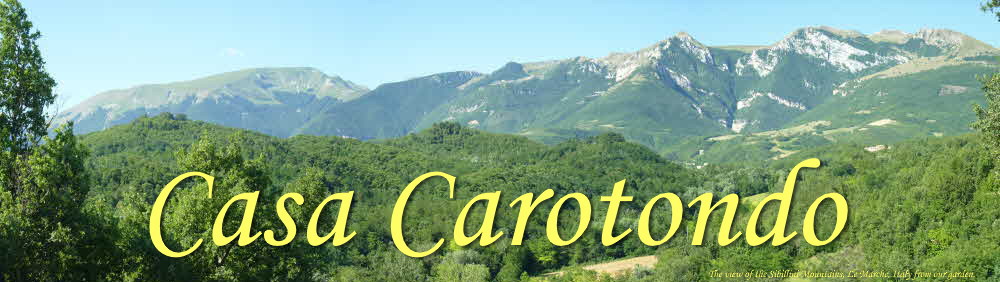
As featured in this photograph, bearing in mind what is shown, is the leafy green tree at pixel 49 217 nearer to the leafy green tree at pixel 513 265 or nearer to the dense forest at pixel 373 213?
the dense forest at pixel 373 213

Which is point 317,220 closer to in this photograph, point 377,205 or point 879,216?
point 879,216

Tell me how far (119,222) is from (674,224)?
72.0 ft

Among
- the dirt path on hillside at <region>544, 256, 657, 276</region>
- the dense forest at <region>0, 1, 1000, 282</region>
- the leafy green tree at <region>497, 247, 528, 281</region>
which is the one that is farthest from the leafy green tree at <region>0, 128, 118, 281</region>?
the dirt path on hillside at <region>544, 256, 657, 276</region>

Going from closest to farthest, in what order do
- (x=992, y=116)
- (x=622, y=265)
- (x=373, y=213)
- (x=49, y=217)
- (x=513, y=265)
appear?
(x=49, y=217) → (x=992, y=116) → (x=513, y=265) → (x=622, y=265) → (x=373, y=213)

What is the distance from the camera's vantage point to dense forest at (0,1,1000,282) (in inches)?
833

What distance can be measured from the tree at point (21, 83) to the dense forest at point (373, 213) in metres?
0.04

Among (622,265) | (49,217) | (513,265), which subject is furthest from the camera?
(622,265)

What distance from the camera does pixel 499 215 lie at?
140 m

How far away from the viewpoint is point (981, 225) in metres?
68.5

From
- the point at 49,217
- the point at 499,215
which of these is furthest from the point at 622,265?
the point at 49,217

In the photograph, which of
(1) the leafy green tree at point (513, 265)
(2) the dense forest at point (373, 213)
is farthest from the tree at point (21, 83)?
(1) the leafy green tree at point (513, 265)

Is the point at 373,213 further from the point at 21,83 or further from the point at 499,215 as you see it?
the point at 21,83

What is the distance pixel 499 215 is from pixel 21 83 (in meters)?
120

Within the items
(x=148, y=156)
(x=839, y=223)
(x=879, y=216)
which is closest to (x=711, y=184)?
(x=879, y=216)
